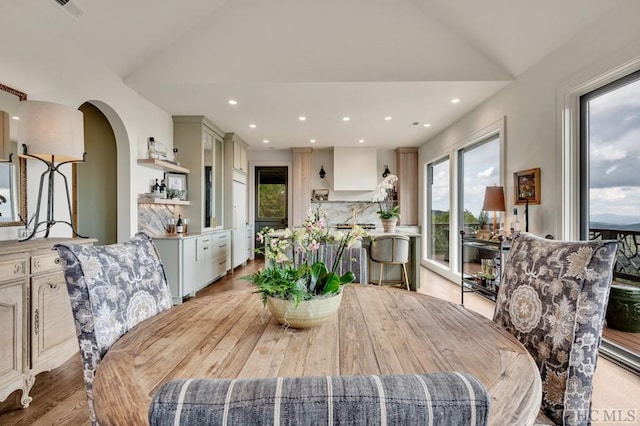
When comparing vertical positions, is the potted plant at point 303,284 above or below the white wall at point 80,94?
below

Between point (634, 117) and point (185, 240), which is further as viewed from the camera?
point (185, 240)

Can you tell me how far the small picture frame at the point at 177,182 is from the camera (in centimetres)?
431

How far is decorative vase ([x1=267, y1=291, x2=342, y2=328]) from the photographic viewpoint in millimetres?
1016

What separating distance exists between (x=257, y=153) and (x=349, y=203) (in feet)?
7.89

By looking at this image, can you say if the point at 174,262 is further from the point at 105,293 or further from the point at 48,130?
the point at 105,293

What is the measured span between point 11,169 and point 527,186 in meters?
4.39

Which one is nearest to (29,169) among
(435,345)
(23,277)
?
(23,277)

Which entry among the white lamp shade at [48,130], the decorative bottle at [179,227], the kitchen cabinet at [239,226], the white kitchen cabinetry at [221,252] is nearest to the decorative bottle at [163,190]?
the decorative bottle at [179,227]

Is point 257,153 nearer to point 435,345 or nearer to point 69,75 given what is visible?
point 69,75

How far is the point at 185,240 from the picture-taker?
12.6 feet

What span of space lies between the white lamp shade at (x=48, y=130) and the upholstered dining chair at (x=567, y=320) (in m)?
2.80

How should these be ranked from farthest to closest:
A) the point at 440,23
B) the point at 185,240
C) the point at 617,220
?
the point at 185,240 → the point at 440,23 → the point at 617,220

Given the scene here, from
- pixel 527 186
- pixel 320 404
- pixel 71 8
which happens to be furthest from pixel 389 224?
pixel 320 404

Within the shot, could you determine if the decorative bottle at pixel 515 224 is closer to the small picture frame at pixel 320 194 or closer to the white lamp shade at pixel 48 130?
the white lamp shade at pixel 48 130
